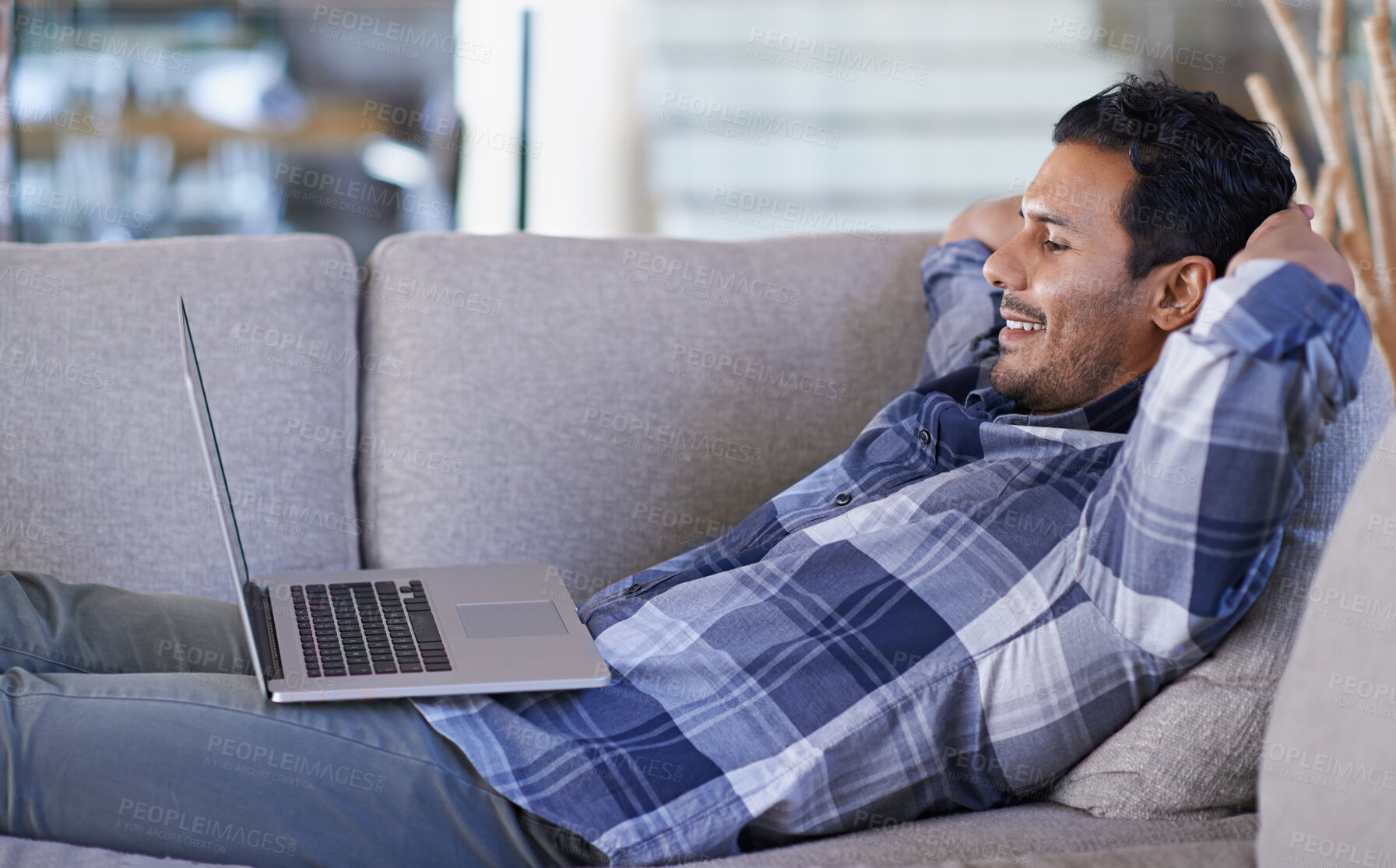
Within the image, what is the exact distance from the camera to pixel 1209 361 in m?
0.91

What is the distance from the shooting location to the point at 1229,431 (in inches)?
35.7

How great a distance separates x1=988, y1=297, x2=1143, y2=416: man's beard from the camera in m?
1.22

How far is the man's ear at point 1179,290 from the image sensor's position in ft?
3.90

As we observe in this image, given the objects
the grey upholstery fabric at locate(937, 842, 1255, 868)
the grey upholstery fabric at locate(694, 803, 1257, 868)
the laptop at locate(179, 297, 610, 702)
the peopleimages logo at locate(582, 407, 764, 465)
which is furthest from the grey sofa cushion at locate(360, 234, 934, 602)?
the grey upholstery fabric at locate(937, 842, 1255, 868)

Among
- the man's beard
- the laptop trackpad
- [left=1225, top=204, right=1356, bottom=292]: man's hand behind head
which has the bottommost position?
the laptop trackpad

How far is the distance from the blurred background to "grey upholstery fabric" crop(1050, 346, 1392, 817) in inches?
96.1

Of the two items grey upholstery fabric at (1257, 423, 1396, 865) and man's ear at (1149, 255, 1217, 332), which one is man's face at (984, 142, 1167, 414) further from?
grey upholstery fabric at (1257, 423, 1396, 865)

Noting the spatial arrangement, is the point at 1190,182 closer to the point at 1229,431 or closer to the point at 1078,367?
the point at 1078,367

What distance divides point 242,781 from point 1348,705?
2.62 ft

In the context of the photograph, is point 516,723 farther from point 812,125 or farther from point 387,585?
point 812,125

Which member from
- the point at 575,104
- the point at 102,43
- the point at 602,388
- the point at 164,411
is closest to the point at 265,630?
the point at 164,411

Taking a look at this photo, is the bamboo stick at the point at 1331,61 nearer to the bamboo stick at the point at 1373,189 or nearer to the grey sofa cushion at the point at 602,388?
the bamboo stick at the point at 1373,189

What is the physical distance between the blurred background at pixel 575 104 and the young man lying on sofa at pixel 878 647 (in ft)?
7.39

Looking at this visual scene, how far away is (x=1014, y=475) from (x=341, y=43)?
3066mm
